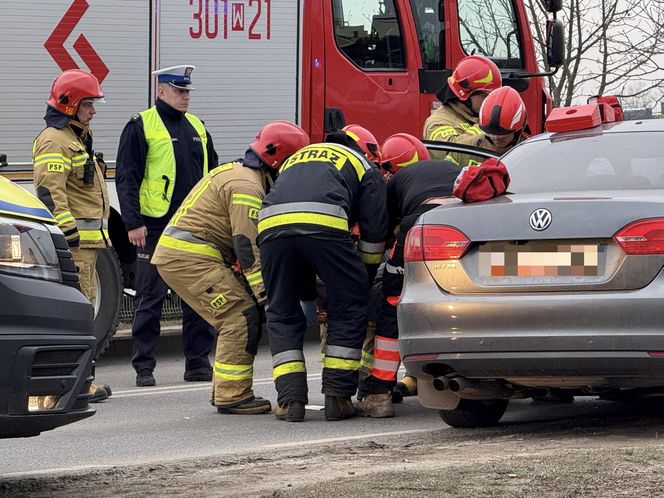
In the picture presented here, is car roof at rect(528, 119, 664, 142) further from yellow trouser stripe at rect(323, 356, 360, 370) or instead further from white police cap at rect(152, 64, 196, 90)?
white police cap at rect(152, 64, 196, 90)

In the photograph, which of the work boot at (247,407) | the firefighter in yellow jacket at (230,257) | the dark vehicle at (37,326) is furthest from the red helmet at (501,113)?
the dark vehicle at (37,326)

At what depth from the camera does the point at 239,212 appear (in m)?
8.16

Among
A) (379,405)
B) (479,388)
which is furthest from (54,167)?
(479,388)

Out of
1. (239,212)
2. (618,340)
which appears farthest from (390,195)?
(618,340)

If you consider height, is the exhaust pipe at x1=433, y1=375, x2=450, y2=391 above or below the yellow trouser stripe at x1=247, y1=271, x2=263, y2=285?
below

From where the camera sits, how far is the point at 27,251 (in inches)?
198

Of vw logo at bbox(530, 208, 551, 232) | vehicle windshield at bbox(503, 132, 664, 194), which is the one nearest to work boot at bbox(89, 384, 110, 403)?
vehicle windshield at bbox(503, 132, 664, 194)

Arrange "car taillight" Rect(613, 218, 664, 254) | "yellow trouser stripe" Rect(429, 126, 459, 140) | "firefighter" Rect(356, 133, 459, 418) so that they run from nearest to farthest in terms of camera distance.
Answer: "car taillight" Rect(613, 218, 664, 254) → "firefighter" Rect(356, 133, 459, 418) → "yellow trouser stripe" Rect(429, 126, 459, 140)

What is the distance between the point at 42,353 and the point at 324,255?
2.85 m

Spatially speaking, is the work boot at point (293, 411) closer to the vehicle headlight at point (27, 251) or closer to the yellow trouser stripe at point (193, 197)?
the yellow trouser stripe at point (193, 197)

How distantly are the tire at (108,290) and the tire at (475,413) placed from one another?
146 inches

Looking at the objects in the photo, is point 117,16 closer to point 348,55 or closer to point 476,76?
point 348,55

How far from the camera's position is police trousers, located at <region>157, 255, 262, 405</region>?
8.22 meters

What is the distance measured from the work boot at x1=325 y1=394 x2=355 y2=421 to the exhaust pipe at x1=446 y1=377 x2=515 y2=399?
4.19 ft
